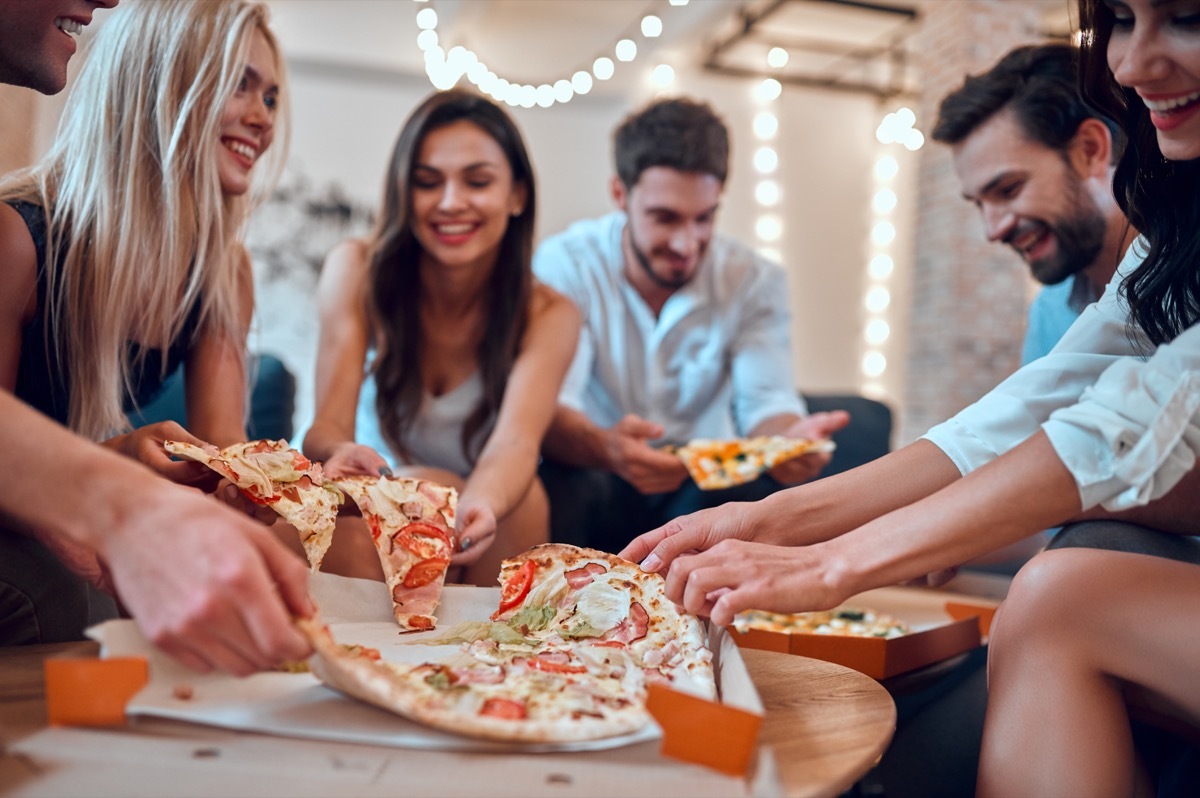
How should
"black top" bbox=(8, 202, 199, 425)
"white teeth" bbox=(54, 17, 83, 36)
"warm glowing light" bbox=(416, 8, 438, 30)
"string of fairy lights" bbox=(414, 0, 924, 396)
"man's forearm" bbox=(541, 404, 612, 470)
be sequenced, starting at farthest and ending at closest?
1. "string of fairy lights" bbox=(414, 0, 924, 396)
2. "warm glowing light" bbox=(416, 8, 438, 30)
3. "man's forearm" bbox=(541, 404, 612, 470)
4. "black top" bbox=(8, 202, 199, 425)
5. "white teeth" bbox=(54, 17, 83, 36)

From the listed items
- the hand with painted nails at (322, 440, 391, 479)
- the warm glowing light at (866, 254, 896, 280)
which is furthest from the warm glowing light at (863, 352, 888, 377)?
the hand with painted nails at (322, 440, 391, 479)

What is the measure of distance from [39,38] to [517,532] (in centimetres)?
119

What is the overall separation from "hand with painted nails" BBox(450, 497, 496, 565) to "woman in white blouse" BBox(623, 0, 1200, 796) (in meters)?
0.43

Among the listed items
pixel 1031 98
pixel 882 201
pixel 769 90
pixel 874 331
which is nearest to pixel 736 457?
pixel 1031 98

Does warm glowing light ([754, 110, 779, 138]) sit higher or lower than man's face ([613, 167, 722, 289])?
higher

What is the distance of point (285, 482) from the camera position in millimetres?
1277

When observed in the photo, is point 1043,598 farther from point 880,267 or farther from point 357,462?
point 880,267

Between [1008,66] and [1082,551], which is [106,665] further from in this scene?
[1008,66]

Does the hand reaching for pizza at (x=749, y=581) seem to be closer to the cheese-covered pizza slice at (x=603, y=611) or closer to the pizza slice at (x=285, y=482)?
the cheese-covered pizza slice at (x=603, y=611)

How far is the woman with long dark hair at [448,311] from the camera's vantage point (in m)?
2.17

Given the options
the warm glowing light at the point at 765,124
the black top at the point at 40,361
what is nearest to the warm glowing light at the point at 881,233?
the warm glowing light at the point at 765,124

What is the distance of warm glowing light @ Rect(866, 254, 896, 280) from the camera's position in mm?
7730

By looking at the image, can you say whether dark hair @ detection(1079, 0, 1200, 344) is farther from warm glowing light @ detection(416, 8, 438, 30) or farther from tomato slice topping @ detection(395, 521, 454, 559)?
warm glowing light @ detection(416, 8, 438, 30)

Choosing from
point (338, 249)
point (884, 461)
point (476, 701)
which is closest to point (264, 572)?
point (476, 701)
